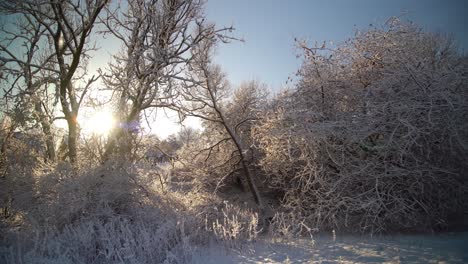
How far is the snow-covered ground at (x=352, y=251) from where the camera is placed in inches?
155

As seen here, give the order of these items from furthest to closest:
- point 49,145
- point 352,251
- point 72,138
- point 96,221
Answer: point 49,145
point 72,138
point 96,221
point 352,251

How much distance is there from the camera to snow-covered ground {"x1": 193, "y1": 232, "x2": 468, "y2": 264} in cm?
393

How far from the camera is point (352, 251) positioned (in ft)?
14.4

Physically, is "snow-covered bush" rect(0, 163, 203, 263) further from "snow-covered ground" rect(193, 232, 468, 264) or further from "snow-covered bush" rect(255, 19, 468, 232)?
"snow-covered bush" rect(255, 19, 468, 232)

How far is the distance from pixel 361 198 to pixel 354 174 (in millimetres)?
505

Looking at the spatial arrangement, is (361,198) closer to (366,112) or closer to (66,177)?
(366,112)

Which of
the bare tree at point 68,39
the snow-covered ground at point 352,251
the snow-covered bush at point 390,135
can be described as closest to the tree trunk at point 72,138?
the bare tree at point 68,39

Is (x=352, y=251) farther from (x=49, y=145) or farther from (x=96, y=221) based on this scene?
(x=49, y=145)

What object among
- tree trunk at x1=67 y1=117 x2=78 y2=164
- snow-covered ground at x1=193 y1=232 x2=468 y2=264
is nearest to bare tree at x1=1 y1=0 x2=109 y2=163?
tree trunk at x1=67 y1=117 x2=78 y2=164

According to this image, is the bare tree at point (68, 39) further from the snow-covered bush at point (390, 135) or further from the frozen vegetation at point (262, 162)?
the snow-covered bush at point (390, 135)

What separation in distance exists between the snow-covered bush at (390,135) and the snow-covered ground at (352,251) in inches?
15.7

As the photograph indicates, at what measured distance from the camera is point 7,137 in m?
6.23

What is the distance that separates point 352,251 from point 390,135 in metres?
2.30

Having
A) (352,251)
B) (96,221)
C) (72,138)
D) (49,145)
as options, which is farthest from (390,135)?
(49,145)
